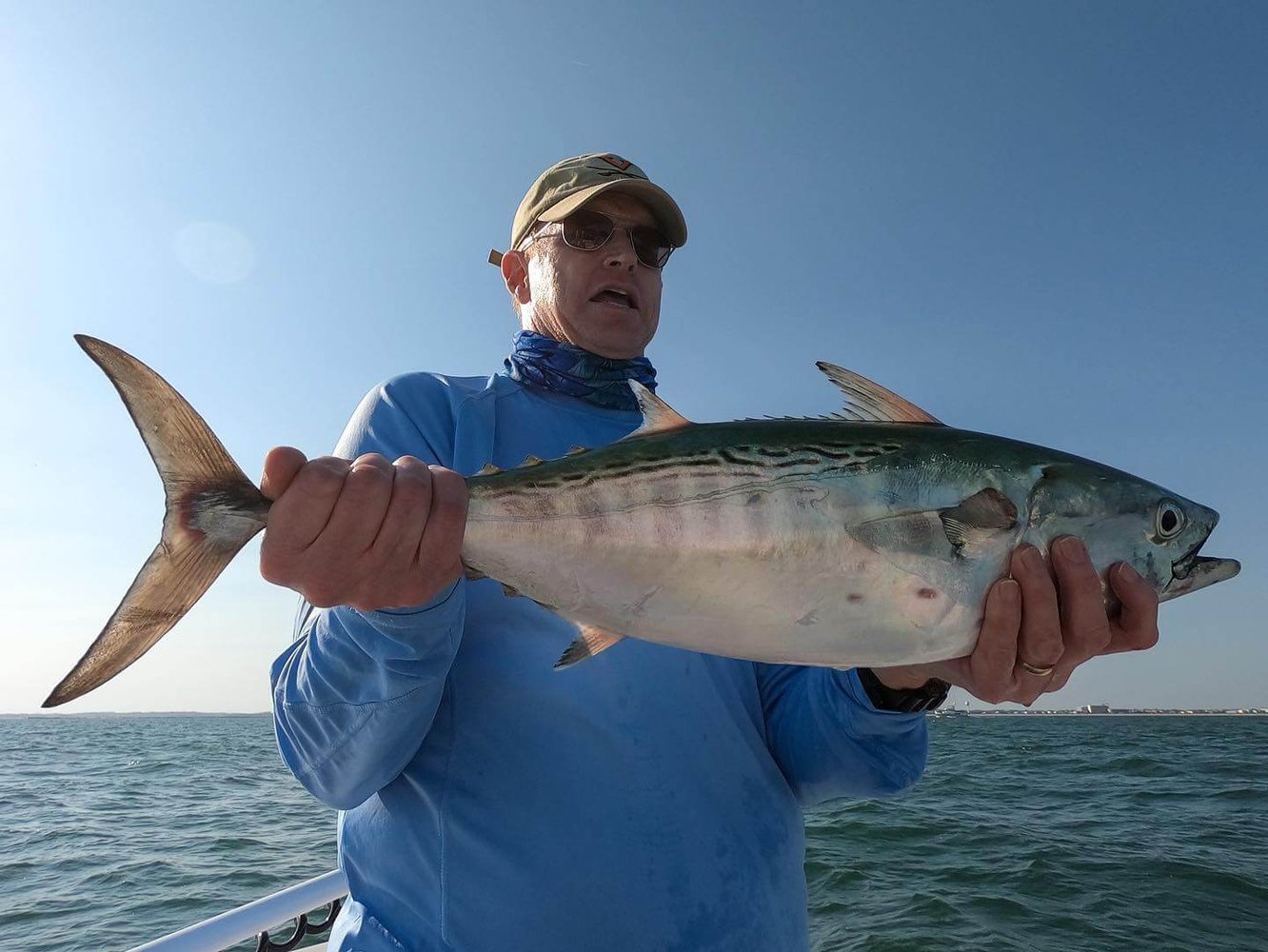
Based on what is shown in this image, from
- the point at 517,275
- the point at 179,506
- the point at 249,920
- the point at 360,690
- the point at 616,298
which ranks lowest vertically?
the point at 249,920

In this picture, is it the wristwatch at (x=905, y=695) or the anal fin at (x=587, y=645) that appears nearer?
the anal fin at (x=587, y=645)

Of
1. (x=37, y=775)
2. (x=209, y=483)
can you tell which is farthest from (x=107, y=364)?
(x=37, y=775)

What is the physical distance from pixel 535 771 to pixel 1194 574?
72.1 inches

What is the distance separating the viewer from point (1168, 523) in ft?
6.79

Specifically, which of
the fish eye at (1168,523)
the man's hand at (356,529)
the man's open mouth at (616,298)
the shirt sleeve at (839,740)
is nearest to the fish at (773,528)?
the fish eye at (1168,523)

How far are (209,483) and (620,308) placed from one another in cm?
185

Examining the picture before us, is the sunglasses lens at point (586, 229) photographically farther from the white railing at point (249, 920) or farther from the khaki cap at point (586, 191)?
the white railing at point (249, 920)

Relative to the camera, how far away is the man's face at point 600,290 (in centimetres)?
322

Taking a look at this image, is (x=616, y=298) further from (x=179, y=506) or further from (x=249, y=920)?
(x=249, y=920)

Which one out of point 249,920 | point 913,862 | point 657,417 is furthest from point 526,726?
point 913,862

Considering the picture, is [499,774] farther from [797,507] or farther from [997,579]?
[997,579]

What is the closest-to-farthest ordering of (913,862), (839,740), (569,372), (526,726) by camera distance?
(526,726), (839,740), (569,372), (913,862)

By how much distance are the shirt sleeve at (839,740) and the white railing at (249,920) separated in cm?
193

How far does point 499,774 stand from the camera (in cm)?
212
